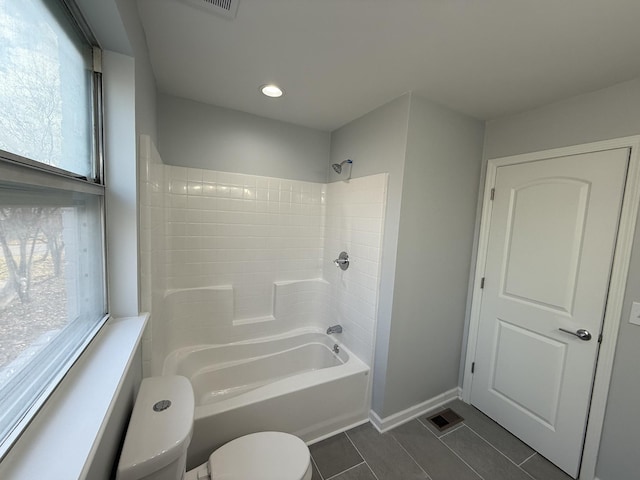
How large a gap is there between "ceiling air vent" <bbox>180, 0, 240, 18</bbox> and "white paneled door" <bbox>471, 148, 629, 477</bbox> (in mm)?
1991

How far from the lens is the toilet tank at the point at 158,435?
2.55 feet

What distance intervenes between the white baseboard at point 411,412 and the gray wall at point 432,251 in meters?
0.04

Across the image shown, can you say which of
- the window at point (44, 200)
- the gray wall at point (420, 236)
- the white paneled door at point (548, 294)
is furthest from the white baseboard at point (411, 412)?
the window at point (44, 200)

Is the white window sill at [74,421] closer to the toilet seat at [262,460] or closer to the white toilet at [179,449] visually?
the white toilet at [179,449]

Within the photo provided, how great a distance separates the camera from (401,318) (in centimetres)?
183

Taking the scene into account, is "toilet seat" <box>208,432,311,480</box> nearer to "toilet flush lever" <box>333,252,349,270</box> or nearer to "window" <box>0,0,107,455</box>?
"window" <box>0,0,107,455</box>

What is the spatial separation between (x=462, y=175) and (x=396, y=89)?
0.83m

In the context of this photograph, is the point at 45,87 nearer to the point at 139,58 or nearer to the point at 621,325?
the point at 139,58

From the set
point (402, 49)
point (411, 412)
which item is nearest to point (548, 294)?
point (411, 412)

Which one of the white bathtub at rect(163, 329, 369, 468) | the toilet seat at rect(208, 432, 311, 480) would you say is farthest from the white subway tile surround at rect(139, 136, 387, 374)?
the toilet seat at rect(208, 432, 311, 480)

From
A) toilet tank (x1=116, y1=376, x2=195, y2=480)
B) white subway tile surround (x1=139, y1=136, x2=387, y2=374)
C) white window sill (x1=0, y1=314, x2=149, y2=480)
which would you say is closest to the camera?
white window sill (x1=0, y1=314, x2=149, y2=480)

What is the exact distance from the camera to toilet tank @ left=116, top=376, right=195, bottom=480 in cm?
78

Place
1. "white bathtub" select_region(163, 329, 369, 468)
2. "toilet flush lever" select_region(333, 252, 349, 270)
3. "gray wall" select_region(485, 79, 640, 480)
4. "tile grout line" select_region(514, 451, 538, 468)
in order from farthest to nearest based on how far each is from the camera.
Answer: "toilet flush lever" select_region(333, 252, 349, 270), "tile grout line" select_region(514, 451, 538, 468), "white bathtub" select_region(163, 329, 369, 468), "gray wall" select_region(485, 79, 640, 480)

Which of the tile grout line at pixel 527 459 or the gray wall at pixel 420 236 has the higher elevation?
the gray wall at pixel 420 236
